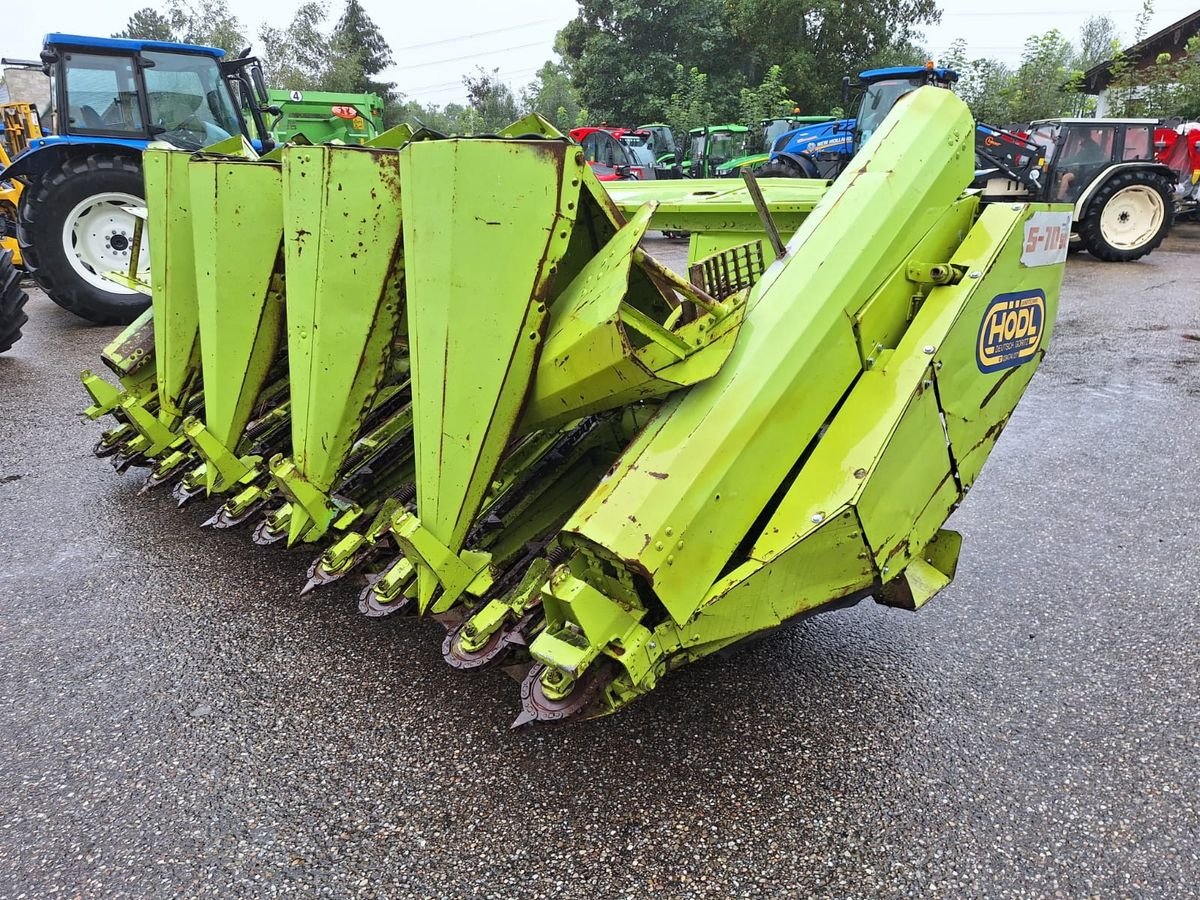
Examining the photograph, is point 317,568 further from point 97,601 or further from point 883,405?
point 883,405

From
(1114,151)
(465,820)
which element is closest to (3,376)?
(465,820)

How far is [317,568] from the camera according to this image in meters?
2.34

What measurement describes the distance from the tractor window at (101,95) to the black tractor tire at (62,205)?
0.47 m

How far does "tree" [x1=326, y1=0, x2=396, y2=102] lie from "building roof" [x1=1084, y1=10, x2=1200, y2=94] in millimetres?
26347

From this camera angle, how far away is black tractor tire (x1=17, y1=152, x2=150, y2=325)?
6488 millimetres

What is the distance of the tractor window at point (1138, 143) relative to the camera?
10094mm

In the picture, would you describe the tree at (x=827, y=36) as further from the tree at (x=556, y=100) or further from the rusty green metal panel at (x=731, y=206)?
the rusty green metal panel at (x=731, y=206)

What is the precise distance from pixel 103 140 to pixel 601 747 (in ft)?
23.3

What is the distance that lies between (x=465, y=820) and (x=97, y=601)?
1.68m

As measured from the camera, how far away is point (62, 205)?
6.54 meters

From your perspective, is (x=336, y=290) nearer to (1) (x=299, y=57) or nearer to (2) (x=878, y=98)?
(2) (x=878, y=98)

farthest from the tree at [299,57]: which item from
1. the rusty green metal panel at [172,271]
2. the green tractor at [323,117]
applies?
the rusty green metal panel at [172,271]

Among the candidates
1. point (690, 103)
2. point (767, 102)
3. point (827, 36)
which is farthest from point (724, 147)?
point (827, 36)

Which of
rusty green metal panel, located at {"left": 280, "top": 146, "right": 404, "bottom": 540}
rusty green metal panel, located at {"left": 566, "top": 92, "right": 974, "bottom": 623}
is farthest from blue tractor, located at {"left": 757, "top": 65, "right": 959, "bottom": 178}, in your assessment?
rusty green metal panel, located at {"left": 280, "top": 146, "right": 404, "bottom": 540}
